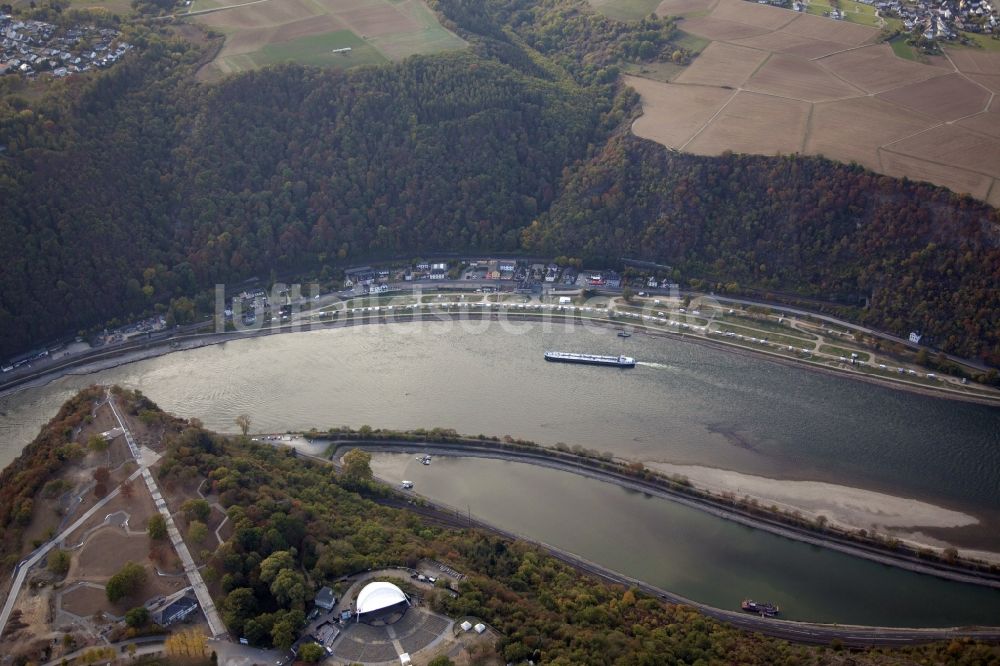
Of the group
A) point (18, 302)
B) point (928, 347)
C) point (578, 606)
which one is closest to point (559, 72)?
point (928, 347)

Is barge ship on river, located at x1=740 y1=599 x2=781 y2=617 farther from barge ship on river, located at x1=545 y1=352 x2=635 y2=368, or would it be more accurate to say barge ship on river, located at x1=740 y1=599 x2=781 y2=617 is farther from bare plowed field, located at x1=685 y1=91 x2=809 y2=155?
bare plowed field, located at x1=685 y1=91 x2=809 y2=155

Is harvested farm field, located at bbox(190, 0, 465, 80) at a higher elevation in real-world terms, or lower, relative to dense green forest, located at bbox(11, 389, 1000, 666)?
higher

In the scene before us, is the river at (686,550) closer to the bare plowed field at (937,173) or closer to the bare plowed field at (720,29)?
the bare plowed field at (937,173)

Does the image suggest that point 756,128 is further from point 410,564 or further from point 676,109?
point 410,564

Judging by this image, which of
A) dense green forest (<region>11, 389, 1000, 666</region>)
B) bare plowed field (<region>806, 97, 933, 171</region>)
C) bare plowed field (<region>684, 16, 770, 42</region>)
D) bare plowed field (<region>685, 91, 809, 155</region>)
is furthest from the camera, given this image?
bare plowed field (<region>684, 16, 770, 42</region>)

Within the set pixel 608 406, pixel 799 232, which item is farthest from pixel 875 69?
pixel 608 406

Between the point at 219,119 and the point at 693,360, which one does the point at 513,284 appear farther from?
the point at 219,119

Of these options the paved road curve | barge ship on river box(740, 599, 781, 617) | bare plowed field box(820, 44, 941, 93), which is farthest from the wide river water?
bare plowed field box(820, 44, 941, 93)
